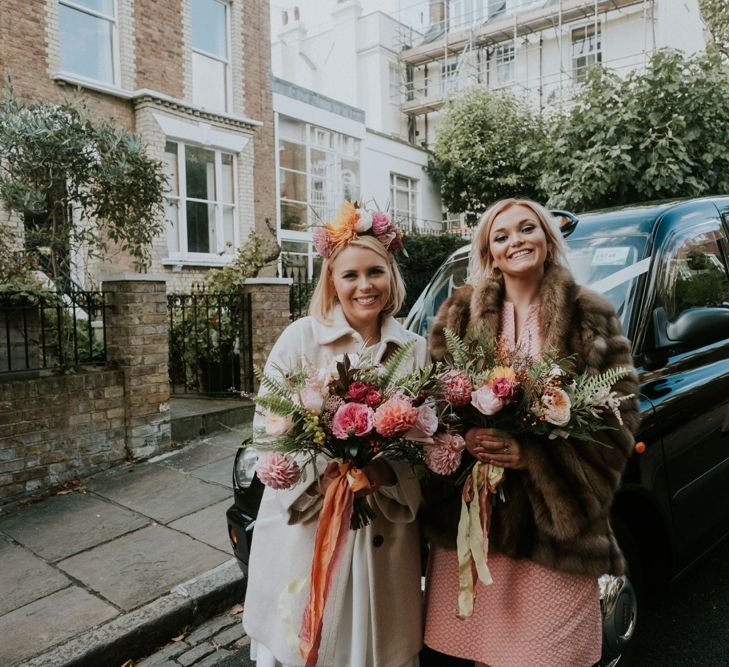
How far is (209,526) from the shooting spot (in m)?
4.54

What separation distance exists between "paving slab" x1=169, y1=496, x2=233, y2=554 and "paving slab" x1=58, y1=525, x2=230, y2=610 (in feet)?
0.21

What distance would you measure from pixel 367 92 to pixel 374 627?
27786 mm

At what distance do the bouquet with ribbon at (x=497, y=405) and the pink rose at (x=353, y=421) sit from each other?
0.97 feet

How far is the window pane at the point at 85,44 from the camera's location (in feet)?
38.4

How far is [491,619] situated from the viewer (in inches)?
78.7

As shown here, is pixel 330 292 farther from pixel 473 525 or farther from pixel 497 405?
pixel 473 525

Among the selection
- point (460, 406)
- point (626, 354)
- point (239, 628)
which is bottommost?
point (239, 628)

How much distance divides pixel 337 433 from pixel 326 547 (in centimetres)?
43

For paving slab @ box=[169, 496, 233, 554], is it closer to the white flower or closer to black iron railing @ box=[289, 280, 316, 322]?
the white flower

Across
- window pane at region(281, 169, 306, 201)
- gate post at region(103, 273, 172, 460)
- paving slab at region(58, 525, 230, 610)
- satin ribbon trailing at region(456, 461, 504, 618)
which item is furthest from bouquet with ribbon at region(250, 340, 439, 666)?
window pane at region(281, 169, 306, 201)

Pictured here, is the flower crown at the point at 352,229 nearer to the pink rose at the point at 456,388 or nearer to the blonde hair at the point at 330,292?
the blonde hair at the point at 330,292

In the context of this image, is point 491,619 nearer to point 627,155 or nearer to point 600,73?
point 627,155

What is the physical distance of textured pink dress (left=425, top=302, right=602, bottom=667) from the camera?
190 cm

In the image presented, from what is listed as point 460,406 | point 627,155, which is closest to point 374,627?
point 460,406
